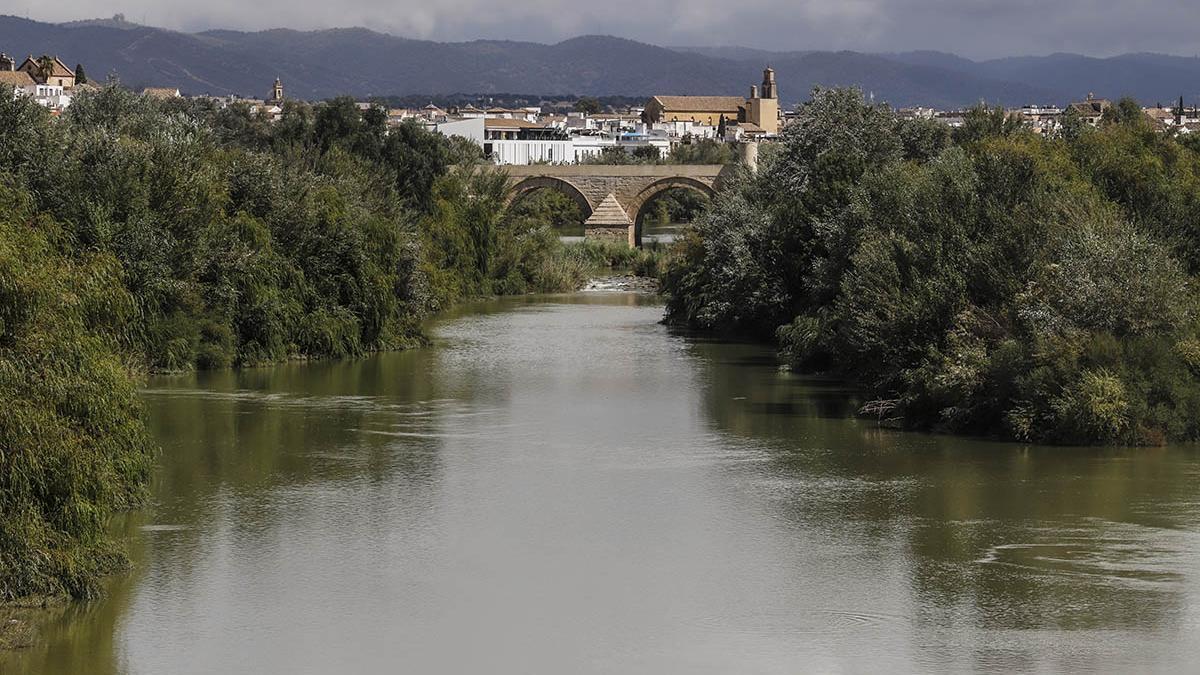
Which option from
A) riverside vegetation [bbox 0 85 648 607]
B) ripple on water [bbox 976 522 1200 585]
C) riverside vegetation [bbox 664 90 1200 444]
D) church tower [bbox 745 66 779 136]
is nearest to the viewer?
riverside vegetation [bbox 0 85 648 607]

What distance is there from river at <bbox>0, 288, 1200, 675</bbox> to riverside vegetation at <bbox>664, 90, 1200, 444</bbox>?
0.87 metres

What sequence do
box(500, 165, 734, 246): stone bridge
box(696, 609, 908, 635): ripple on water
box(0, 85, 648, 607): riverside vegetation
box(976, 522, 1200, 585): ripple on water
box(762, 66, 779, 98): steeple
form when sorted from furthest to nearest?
box(762, 66, 779, 98): steeple < box(500, 165, 734, 246): stone bridge < box(976, 522, 1200, 585): ripple on water < box(696, 609, 908, 635): ripple on water < box(0, 85, 648, 607): riverside vegetation

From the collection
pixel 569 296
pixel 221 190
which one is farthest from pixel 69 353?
pixel 569 296

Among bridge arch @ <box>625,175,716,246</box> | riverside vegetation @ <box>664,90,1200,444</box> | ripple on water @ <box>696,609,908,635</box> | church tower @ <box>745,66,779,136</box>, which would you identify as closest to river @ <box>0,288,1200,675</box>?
ripple on water @ <box>696,609,908,635</box>

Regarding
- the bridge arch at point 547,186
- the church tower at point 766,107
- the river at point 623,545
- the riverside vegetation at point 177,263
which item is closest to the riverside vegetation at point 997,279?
the river at point 623,545

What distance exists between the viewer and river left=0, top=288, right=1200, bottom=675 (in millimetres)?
16062

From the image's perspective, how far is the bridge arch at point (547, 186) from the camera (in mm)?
75500

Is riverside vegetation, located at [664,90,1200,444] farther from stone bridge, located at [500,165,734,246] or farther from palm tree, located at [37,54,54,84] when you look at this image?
palm tree, located at [37,54,54,84]

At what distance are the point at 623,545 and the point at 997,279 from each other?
36.2ft

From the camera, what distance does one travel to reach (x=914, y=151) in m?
44.0

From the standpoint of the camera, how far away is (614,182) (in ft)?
249

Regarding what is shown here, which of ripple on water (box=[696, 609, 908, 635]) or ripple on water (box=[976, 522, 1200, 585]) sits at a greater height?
ripple on water (box=[976, 522, 1200, 585])

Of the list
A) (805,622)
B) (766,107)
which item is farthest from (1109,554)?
(766,107)

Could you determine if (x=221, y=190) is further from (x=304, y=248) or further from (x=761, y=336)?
(x=761, y=336)
